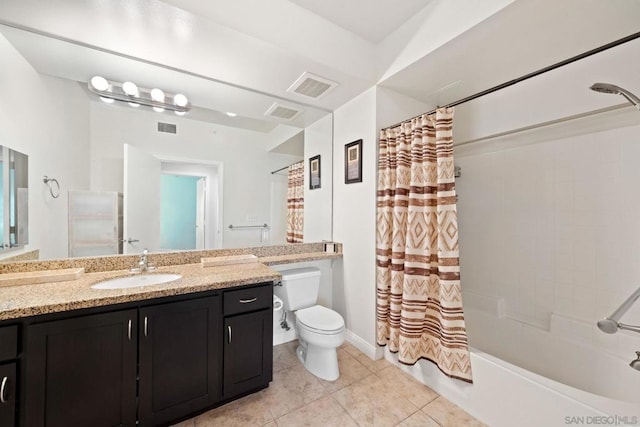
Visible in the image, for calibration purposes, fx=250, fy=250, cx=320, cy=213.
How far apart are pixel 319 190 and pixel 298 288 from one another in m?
1.04

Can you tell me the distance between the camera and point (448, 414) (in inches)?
61.9

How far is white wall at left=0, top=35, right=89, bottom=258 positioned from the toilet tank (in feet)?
4.99

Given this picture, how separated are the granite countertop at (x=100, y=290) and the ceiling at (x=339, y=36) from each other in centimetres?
137

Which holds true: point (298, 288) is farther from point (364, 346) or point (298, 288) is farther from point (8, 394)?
point (8, 394)

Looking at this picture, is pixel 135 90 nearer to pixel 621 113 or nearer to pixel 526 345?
pixel 621 113

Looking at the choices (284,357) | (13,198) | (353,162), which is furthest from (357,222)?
(13,198)

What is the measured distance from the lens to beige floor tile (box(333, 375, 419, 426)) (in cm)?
153

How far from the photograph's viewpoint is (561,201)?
2080 millimetres

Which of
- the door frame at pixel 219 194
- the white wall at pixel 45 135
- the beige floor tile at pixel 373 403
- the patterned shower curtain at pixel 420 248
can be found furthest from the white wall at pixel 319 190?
the white wall at pixel 45 135

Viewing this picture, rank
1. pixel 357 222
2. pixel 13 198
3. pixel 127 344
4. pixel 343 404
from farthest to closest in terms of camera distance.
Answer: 1. pixel 357 222
2. pixel 343 404
3. pixel 13 198
4. pixel 127 344

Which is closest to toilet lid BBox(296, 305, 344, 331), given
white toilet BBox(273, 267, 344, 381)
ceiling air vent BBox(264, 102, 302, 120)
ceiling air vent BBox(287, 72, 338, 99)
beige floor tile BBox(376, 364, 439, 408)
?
white toilet BBox(273, 267, 344, 381)

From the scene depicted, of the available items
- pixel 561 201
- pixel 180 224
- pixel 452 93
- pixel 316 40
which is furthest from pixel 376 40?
pixel 180 224

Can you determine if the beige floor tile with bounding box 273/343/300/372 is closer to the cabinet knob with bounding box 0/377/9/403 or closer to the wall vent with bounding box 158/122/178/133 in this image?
the cabinet knob with bounding box 0/377/9/403

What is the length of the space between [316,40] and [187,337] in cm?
216
